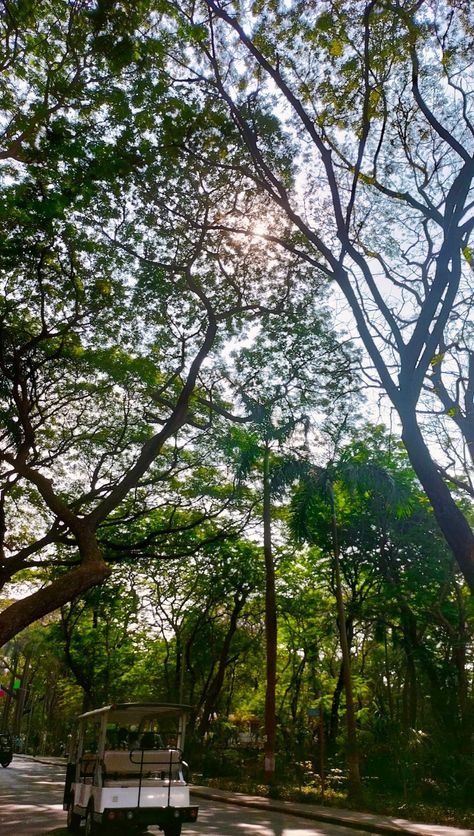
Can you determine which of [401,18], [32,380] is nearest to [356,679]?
[32,380]

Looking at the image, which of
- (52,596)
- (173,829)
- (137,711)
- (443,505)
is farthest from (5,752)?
(443,505)

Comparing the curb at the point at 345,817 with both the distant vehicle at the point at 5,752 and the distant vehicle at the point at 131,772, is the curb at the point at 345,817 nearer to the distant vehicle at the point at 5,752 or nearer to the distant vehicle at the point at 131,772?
the distant vehicle at the point at 131,772

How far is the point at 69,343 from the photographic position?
49.2 feet

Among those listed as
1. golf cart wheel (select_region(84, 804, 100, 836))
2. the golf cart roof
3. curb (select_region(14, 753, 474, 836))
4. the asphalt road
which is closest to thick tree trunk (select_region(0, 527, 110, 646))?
the golf cart roof

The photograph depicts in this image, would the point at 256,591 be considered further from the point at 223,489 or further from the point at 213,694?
the point at 223,489

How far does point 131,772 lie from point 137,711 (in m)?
0.89

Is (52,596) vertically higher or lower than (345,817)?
higher

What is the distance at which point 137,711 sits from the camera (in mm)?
11391

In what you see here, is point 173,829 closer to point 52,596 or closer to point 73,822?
point 73,822

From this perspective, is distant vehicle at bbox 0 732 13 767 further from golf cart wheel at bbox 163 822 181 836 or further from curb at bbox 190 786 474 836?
golf cart wheel at bbox 163 822 181 836

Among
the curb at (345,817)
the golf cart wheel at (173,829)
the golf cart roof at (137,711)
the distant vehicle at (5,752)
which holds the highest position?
the golf cart roof at (137,711)

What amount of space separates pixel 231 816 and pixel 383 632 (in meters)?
11.6

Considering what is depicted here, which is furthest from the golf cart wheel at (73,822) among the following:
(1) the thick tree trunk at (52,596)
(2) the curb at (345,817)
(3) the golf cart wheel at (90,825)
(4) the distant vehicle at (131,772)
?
(2) the curb at (345,817)

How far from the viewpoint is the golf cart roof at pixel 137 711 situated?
11.1 meters
